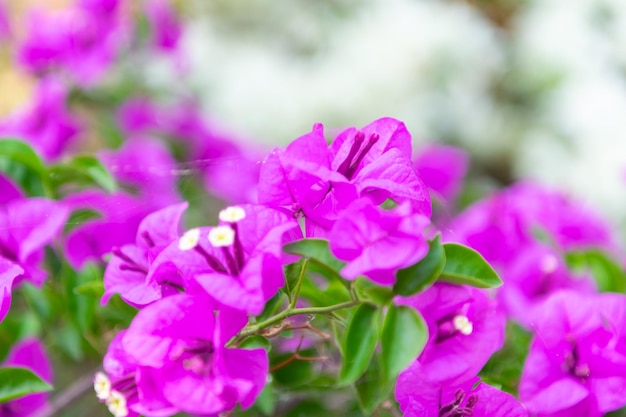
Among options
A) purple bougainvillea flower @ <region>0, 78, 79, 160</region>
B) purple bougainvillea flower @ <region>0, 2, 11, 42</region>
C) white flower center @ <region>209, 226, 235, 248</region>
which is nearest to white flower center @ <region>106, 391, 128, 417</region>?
white flower center @ <region>209, 226, 235, 248</region>

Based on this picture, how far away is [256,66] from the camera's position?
2.41m

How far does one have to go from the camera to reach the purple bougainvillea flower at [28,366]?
622 mm

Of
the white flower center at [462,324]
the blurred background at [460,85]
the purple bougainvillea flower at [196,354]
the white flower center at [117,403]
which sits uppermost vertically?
the white flower center at [462,324]

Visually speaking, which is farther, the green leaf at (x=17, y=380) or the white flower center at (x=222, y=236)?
the green leaf at (x=17, y=380)

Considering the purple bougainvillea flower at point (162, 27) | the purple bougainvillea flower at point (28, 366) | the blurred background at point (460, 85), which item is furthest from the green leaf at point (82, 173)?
the blurred background at point (460, 85)

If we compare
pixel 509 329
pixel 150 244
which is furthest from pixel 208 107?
pixel 150 244

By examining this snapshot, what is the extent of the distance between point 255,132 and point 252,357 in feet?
6.09

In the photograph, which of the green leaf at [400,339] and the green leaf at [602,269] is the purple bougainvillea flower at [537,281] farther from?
the green leaf at [400,339]

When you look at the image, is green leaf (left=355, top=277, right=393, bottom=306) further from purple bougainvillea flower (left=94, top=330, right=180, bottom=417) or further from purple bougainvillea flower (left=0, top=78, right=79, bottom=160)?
purple bougainvillea flower (left=0, top=78, right=79, bottom=160)

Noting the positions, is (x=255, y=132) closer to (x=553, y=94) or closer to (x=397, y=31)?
(x=397, y=31)

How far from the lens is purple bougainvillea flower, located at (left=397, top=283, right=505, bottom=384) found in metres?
0.44

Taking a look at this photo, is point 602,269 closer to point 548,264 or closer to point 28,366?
point 548,264

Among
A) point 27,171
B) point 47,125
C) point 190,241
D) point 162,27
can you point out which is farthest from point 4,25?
point 190,241

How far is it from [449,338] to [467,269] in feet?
0.15
